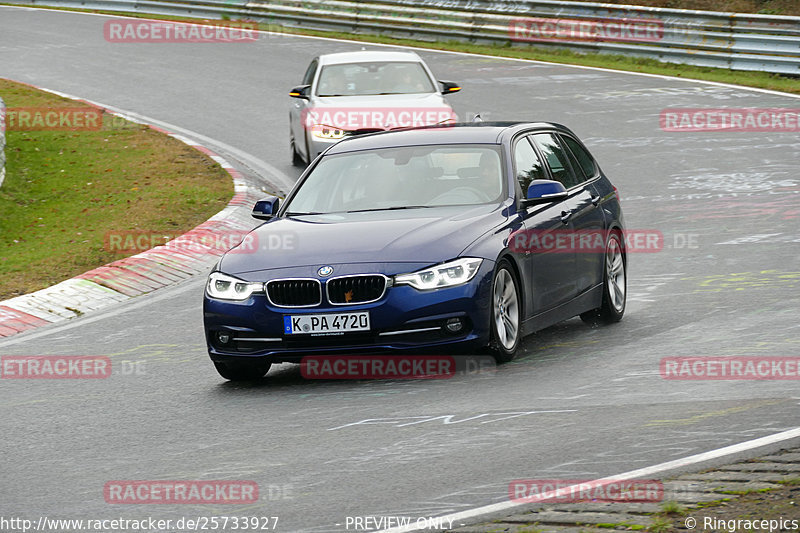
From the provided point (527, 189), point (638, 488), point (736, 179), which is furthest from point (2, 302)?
point (736, 179)

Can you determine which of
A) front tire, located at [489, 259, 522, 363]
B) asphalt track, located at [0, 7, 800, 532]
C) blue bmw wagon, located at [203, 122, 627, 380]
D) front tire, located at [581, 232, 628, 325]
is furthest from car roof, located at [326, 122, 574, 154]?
asphalt track, located at [0, 7, 800, 532]

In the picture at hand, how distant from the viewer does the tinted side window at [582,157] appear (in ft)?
36.9

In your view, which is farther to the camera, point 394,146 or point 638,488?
point 394,146

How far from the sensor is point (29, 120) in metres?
22.4

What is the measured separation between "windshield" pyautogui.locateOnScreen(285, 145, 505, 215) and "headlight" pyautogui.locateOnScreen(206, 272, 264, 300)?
1.20 m

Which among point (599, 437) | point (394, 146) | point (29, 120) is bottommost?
point (29, 120)

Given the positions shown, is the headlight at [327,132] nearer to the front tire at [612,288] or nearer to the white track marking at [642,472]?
the front tire at [612,288]

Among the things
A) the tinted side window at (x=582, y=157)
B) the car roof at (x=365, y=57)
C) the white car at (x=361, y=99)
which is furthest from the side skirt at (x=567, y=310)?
the car roof at (x=365, y=57)

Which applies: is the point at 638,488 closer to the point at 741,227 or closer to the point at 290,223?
the point at 290,223

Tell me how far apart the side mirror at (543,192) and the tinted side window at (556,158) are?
864 millimetres

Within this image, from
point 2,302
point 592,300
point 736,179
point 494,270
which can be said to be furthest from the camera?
point 736,179

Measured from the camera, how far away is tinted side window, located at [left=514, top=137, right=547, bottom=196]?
999cm

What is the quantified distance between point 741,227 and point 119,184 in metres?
8.30

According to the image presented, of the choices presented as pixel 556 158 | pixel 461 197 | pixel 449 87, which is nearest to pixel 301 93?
pixel 449 87
